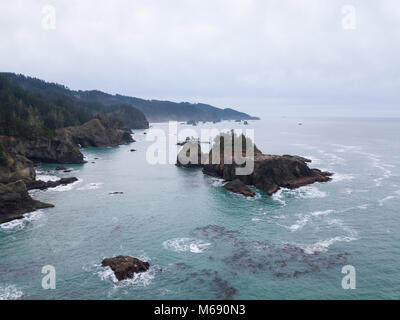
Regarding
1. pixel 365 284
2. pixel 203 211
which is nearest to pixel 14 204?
pixel 203 211

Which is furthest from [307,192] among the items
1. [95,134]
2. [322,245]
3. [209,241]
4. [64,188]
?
[95,134]

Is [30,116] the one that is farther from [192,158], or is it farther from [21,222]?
[21,222]

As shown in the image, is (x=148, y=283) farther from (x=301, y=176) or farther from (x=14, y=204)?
(x=301, y=176)

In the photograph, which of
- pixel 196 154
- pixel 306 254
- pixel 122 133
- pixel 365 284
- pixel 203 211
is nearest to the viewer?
pixel 365 284

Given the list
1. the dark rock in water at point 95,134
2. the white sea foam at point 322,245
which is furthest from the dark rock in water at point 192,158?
the dark rock in water at point 95,134

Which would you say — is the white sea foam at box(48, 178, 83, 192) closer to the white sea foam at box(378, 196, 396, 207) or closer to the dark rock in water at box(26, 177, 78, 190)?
the dark rock in water at box(26, 177, 78, 190)

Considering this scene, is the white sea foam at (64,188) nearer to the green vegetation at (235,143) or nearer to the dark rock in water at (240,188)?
the dark rock in water at (240,188)

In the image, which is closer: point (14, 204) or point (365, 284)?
point (365, 284)

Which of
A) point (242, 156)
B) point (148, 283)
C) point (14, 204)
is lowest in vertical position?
point (148, 283)
